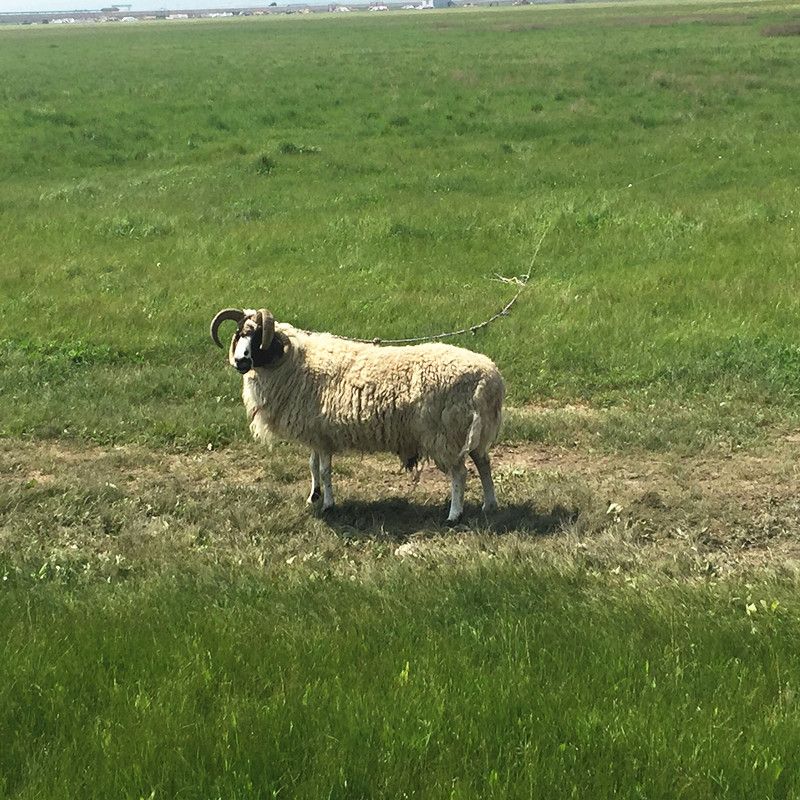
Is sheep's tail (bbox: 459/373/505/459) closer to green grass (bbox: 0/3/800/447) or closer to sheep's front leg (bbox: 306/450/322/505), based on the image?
sheep's front leg (bbox: 306/450/322/505)

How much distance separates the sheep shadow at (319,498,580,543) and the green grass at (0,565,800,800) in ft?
6.18

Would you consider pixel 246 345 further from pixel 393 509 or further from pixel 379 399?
pixel 393 509

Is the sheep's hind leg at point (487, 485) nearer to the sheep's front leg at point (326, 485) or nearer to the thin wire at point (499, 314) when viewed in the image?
the sheep's front leg at point (326, 485)

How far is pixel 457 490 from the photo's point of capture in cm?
854

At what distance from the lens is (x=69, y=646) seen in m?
5.26

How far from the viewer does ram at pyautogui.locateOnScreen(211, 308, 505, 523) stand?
8.37 metres

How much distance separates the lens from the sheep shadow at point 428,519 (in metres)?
8.27

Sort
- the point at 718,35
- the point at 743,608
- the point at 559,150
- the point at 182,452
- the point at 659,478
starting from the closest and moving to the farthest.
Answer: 1. the point at 743,608
2. the point at 659,478
3. the point at 182,452
4. the point at 559,150
5. the point at 718,35

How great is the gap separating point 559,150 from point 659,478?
18.4 meters

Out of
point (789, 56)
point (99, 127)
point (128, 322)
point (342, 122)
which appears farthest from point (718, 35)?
point (128, 322)

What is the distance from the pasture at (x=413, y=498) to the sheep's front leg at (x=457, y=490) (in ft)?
0.71

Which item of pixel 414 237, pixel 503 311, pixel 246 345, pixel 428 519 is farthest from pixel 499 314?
pixel 246 345

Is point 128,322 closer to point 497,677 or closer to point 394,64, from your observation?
point 497,677

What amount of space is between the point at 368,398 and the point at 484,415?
40.2 inches
